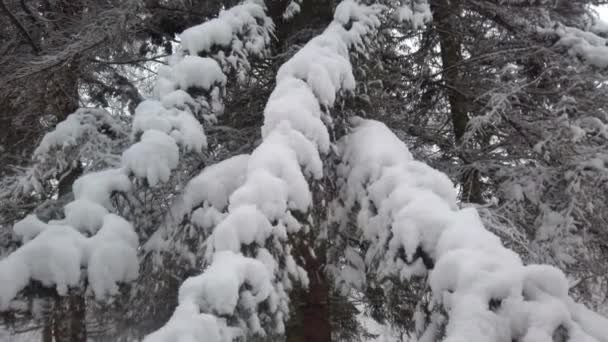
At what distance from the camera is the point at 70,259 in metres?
2.37

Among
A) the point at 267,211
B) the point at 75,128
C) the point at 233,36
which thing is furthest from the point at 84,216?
the point at 233,36

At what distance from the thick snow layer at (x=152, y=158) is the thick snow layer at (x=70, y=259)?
297 mm

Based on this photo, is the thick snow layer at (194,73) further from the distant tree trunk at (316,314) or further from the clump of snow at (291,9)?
the distant tree trunk at (316,314)

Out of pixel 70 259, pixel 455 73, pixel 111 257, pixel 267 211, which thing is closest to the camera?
pixel 267 211

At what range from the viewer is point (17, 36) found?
6.34 meters

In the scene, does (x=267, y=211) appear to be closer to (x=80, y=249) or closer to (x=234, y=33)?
(x=80, y=249)

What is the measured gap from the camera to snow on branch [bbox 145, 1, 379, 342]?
5.60 feet

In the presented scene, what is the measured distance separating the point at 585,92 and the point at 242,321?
4.20m

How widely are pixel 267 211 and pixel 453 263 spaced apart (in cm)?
82

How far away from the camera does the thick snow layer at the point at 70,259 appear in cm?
225

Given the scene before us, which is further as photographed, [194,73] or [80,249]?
[194,73]

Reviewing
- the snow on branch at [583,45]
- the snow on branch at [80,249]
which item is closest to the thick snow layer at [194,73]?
the snow on branch at [80,249]

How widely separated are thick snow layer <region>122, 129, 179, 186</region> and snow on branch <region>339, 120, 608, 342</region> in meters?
1.11

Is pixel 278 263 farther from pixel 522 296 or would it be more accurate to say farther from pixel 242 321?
pixel 522 296
